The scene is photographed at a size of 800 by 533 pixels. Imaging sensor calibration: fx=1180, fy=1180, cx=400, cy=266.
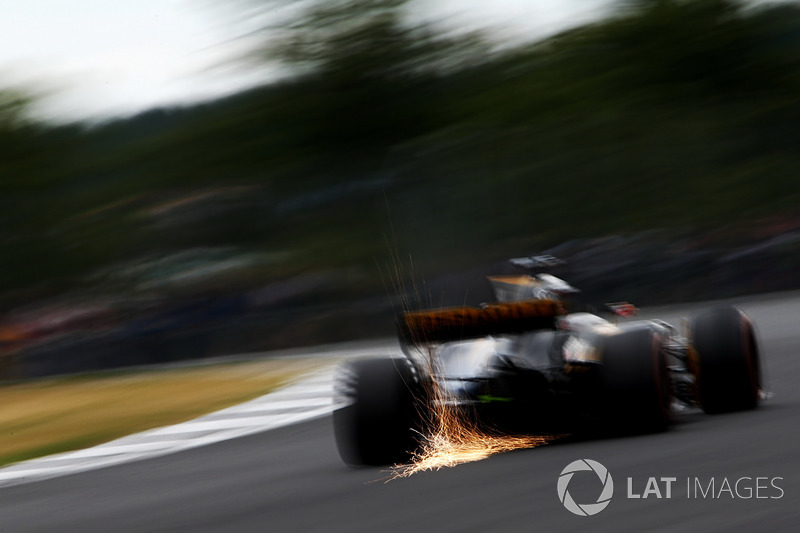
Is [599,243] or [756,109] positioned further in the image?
[756,109]

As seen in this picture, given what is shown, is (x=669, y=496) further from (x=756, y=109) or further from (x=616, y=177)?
(x=756, y=109)

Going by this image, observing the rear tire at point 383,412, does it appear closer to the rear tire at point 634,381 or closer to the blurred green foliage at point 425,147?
the rear tire at point 634,381

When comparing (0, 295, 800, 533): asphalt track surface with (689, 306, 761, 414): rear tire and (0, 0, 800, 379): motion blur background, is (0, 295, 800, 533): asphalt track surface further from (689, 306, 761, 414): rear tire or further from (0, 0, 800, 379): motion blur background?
(0, 0, 800, 379): motion blur background

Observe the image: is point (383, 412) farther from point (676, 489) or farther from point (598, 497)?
point (676, 489)

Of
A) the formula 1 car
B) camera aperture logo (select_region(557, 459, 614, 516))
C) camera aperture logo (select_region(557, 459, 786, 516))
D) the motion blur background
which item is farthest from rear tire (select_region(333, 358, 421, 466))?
the motion blur background

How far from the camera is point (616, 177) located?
20.6 meters

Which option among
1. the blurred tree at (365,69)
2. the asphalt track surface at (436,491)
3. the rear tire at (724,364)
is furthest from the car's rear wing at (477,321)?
the blurred tree at (365,69)

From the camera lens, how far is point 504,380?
20.1ft

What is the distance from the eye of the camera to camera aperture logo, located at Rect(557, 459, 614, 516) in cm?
462

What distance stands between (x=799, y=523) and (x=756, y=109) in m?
18.2

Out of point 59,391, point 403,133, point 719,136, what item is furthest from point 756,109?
point 59,391

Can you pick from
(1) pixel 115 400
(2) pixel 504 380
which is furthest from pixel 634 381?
(1) pixel 115 400

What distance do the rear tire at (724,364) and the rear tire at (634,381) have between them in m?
0.83

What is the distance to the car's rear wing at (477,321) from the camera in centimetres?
624
